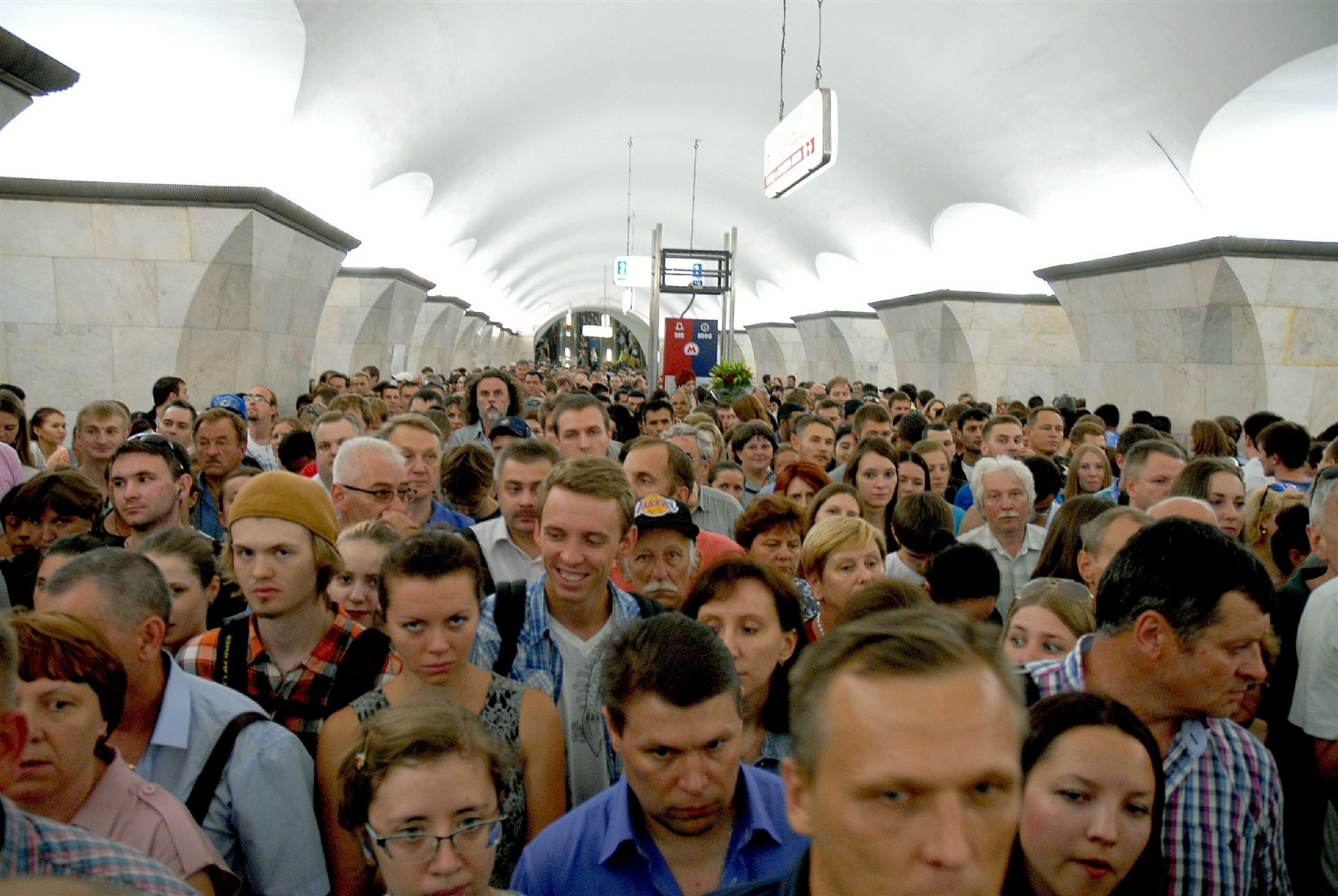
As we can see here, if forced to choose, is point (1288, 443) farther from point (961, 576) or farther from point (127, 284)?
point (127, 284)

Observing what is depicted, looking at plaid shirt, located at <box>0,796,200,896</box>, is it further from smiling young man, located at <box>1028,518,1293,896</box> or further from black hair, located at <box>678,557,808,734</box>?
smiling young man, located at <box>1028,518,1293,896</box>

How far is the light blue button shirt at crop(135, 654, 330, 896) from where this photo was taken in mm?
2123

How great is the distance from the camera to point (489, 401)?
7.27 m

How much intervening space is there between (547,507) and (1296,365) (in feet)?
32.7

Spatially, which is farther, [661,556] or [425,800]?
[661,556]

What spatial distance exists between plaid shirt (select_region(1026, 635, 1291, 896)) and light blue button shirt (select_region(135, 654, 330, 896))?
1.63 meters

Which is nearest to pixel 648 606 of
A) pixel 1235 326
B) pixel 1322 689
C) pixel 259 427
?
pixel 1322 689

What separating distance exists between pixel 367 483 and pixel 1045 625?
8.66 ft

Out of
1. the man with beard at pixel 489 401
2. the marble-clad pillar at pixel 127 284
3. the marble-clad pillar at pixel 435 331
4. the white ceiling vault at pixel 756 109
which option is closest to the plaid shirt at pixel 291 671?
the man with beard at pixel 489 401

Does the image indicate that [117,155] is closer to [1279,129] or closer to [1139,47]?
[1139,47]

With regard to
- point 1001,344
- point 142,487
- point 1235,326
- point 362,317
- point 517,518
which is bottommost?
point 517,518

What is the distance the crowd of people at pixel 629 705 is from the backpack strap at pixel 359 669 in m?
0.01

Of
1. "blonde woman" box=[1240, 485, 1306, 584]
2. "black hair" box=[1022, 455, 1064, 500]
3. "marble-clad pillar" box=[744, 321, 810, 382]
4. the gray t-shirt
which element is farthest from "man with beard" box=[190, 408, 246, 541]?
"marble-clad pillar" box=[744, 321, 810, 382]

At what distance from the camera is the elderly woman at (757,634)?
104 inches
